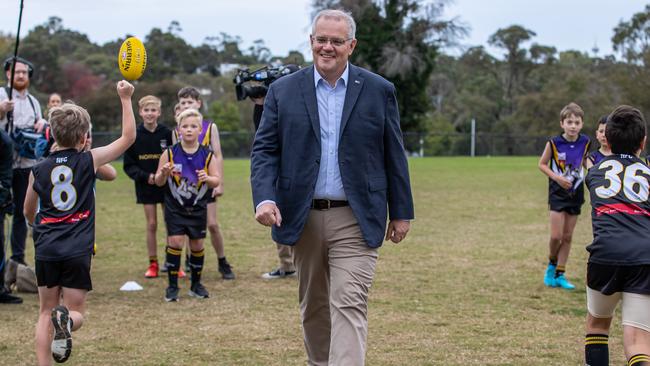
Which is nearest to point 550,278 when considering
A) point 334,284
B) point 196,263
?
point 196,263

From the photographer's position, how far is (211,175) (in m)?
8.38

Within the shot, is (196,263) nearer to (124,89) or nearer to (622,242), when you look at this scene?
(124,89)

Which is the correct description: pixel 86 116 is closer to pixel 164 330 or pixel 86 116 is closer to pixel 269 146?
pixel 269 146

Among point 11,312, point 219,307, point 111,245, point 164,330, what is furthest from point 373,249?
point 111,245

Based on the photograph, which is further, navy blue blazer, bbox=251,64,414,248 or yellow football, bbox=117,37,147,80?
yellow football, bbox=117,37,147,80

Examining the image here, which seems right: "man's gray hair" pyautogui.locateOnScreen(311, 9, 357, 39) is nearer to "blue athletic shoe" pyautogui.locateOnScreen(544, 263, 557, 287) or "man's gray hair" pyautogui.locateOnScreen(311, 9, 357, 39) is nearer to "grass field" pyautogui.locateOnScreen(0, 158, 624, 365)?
"grass field" pyautogui.locateOnScreen(0, 158, 624, 365)

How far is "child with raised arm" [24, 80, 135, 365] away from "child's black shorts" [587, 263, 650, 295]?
312 cm

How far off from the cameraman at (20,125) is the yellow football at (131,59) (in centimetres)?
353

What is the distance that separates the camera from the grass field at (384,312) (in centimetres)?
636

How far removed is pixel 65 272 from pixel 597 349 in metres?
3.53

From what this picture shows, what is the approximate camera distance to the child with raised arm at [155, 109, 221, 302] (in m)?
8.30

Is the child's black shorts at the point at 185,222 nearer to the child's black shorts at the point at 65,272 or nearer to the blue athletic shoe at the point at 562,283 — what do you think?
the child's black shorts at the point at 65,272

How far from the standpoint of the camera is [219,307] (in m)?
8.15

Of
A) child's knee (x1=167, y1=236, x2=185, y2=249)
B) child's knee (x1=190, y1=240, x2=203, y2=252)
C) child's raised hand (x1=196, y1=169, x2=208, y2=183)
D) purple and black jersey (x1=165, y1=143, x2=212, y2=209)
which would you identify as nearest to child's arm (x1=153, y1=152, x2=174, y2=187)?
purple and black jersey (x1=165, y1=143, x2=212, y2=209)
